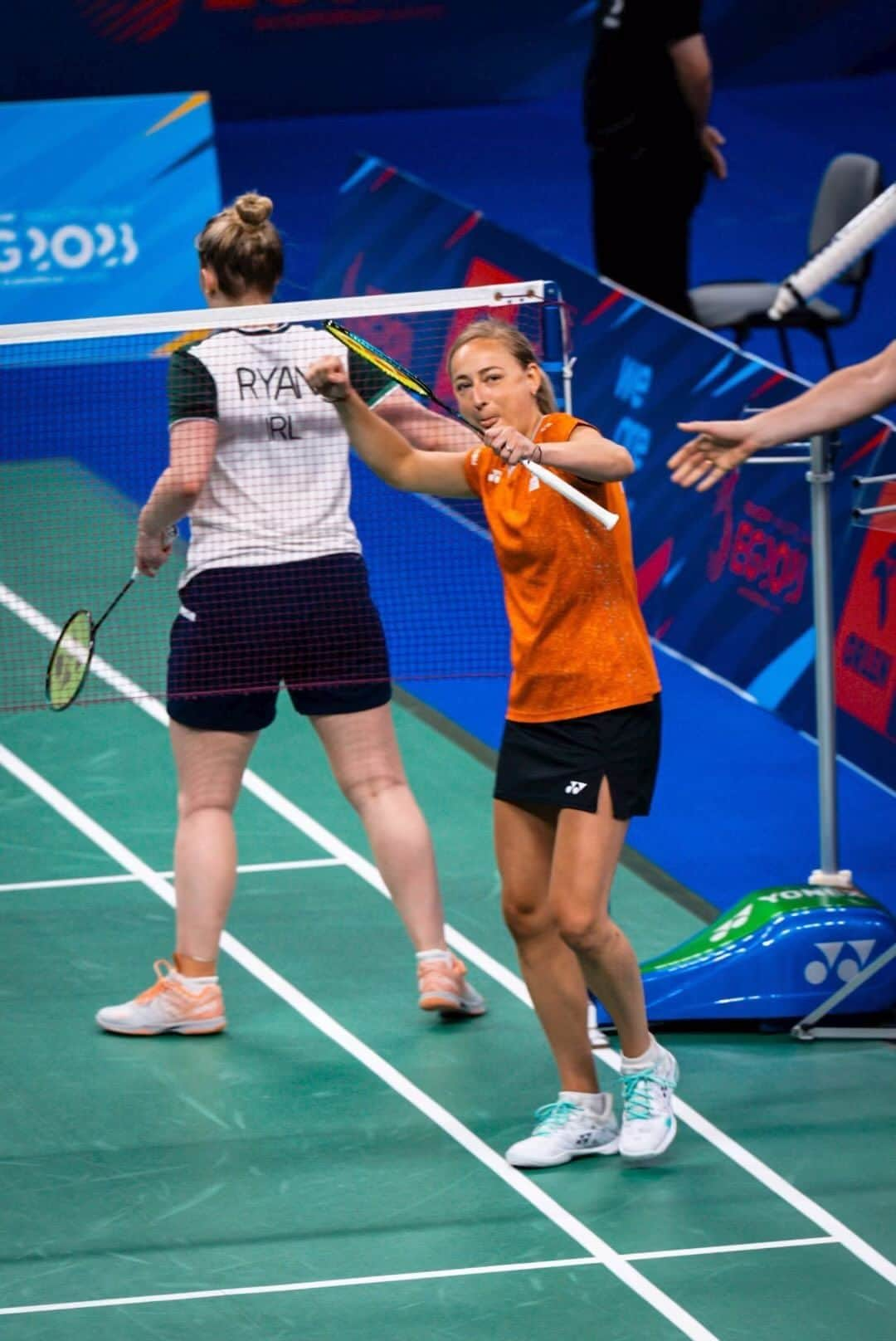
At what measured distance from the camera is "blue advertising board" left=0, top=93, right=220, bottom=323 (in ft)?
40.2

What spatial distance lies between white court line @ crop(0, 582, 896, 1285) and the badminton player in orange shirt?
261mm

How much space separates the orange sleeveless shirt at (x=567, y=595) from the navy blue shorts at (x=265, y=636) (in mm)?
937

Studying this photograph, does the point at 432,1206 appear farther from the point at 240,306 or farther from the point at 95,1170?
the point at 240,306

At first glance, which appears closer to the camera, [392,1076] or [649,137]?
[392,1076]

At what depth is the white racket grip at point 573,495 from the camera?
489 cm

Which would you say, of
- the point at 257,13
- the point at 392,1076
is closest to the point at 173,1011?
the point at 392,1076

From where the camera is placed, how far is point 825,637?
6.41m

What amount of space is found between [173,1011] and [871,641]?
2.37m

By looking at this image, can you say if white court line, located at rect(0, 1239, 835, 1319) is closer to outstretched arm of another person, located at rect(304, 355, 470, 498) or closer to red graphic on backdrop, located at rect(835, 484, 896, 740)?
outstretched arm of another person, located at rect(304, 355, 470, 498)

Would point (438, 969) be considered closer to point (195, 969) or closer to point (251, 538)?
point (195, 969)

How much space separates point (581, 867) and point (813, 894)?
1398mm

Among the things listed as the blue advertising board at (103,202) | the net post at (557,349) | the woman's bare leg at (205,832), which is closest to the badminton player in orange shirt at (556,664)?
the net post at (557,349)

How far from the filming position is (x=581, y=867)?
5242 millimetres

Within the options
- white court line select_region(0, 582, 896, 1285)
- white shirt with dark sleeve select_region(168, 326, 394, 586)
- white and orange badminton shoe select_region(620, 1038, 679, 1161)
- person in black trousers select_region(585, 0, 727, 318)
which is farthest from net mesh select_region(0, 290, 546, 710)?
person in black trousers select_region(585, 0, 727, 318)
